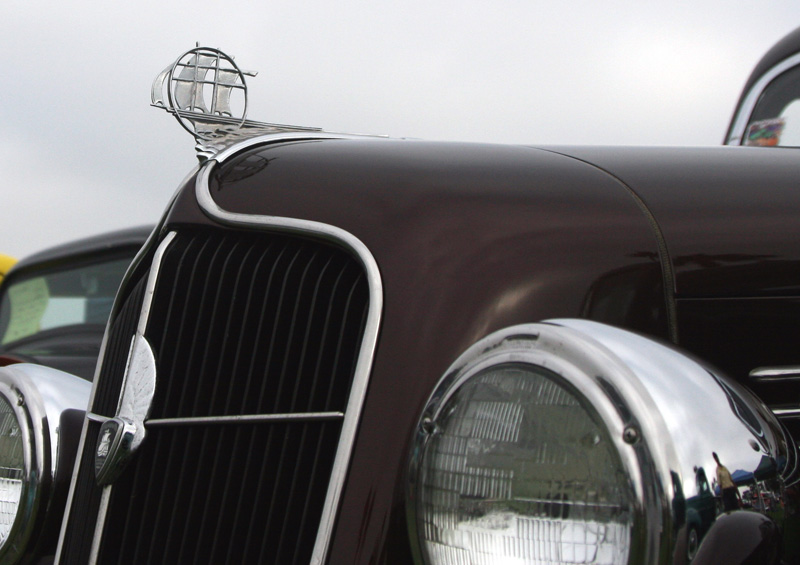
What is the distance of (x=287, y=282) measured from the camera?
4.99 ft

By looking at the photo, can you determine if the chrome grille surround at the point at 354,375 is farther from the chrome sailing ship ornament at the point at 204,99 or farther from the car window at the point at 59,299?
the car window at the point at 59,299

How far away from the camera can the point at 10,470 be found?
200 cm

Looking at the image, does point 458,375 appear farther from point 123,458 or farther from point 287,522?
point 123,458

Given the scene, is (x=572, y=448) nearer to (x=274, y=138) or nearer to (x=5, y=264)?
(x=274, y=138)

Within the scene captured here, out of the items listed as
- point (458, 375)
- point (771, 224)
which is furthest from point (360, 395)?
point (771, 224)

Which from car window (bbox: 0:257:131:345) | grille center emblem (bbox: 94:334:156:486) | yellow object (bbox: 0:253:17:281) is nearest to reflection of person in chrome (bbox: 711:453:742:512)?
grille center emblem (bbox: 94:334:156:486)

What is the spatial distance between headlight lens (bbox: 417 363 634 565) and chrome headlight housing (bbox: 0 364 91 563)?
3.62 feet

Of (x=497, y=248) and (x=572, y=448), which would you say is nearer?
(x=572, y=448)

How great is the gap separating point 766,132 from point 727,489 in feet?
7.53

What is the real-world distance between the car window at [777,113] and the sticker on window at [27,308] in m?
3.86

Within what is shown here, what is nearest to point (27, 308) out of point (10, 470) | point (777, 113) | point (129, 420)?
point (10, 470)

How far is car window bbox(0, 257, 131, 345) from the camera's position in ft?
16.5

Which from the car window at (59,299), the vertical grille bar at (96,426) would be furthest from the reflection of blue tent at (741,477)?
the car window at (59,299)

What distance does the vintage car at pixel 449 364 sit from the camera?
106 centimetres
